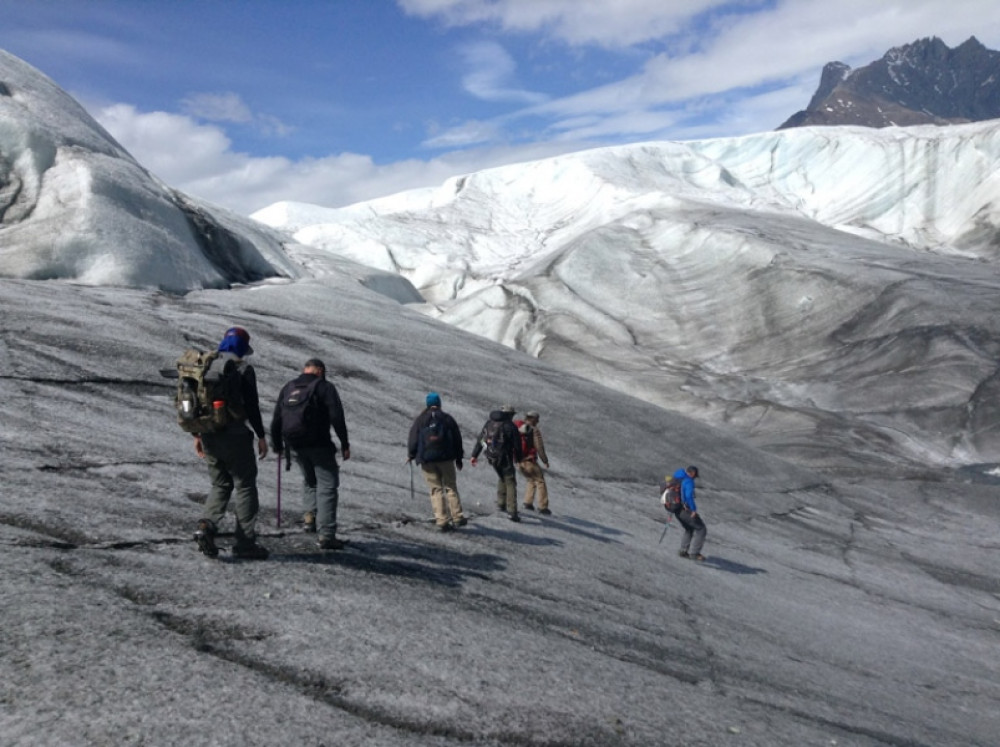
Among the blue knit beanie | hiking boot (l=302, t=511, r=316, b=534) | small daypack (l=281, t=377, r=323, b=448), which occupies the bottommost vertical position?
hiking boot (l=302, t=511, r=316, b=534)

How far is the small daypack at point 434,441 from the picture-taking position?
33.2 ft

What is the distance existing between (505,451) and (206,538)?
216 inches

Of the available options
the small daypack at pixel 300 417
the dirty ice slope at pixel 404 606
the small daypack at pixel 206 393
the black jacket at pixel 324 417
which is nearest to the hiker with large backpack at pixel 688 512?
the dirty ice slope at pixel 404 606

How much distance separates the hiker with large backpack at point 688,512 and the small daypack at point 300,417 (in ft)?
22.5

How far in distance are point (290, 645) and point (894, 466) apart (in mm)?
27050

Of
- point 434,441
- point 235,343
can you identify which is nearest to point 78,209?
point 434,441

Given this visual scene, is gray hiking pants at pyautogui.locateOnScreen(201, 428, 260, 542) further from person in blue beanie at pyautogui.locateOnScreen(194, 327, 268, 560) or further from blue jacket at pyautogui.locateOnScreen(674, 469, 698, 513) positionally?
blue jacket at pyautogui.locateOnScreen(674, 469, 698, 513)

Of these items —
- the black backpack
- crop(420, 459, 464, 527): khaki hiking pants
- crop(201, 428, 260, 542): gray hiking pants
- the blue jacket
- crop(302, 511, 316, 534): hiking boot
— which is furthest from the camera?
the blue jacket

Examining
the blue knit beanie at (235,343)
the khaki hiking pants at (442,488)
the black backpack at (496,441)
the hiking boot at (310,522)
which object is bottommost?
the hiking boot at (310,522)

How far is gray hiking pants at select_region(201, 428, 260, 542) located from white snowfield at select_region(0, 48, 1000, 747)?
0.50 m

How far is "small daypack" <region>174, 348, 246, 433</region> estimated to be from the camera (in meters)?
6.66

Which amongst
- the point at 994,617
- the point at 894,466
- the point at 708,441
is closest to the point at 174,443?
the point at 994,617

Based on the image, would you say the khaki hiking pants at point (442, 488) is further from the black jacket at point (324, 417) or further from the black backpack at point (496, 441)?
the black jacket at point (324, 417)

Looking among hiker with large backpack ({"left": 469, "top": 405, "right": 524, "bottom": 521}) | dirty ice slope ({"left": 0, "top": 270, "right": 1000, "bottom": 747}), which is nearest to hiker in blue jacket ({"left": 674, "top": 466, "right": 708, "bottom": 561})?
dirty ice slope ({"left": 0, "top": 270, "right": 1000, "bottom": 747})
